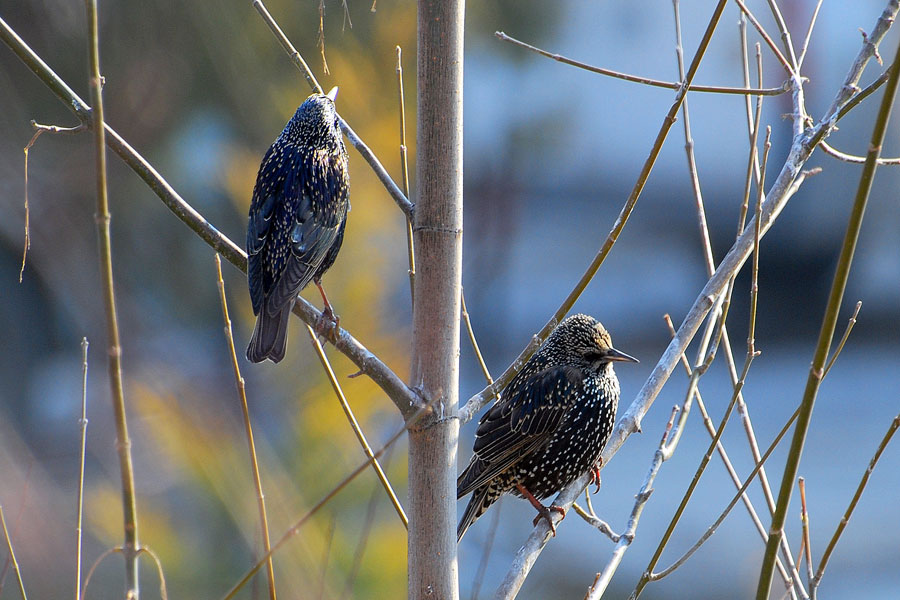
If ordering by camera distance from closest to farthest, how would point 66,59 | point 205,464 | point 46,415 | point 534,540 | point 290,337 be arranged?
point 534,540 → point 290,337 → point 205,464 → point 66,59 → point 46,415

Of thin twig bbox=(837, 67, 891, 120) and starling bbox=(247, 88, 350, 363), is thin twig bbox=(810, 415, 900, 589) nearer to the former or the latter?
thin twig bbox=(837, 67, 891, 120)

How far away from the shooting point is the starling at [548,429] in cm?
255

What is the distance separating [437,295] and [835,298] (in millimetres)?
667

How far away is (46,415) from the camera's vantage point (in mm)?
7383

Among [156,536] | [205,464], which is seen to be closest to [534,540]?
[205,464]

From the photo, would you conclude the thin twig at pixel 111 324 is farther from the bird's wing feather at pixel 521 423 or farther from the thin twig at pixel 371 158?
the bird's wing feather at pixel 521 423

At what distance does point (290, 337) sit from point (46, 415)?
10.8 feet

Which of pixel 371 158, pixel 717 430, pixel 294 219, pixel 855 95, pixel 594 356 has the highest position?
pixel 855 95

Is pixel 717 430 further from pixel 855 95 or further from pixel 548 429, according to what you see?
pixel 548 429

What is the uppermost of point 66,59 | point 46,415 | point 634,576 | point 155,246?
point 66,59

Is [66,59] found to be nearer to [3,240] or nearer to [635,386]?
[3,240]

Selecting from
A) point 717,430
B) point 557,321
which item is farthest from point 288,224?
point 717,430

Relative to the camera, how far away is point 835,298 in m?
0.82

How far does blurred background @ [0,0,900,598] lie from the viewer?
5703 mm
